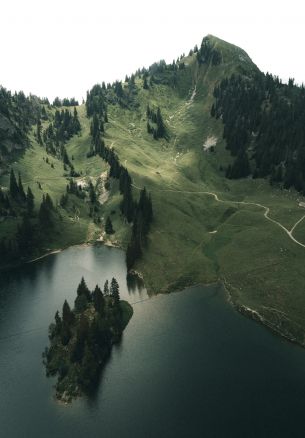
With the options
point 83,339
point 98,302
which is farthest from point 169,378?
point 98,302

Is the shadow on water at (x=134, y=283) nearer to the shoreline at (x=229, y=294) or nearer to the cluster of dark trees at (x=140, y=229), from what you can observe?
the shoreline at (x=229, y=294)

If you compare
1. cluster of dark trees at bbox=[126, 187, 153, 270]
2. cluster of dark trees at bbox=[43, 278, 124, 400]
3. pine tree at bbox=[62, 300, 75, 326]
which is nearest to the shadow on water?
cluster of dark trees at bbox=[126, 187, 153, 270]

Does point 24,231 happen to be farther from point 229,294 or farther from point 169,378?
point 169,378

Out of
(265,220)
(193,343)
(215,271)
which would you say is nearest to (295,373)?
(193,343)

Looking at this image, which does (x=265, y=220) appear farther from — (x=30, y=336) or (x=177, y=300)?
(x=30, y=336)

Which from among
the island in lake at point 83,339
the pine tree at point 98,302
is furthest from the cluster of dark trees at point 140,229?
the pine tree at point 98,302

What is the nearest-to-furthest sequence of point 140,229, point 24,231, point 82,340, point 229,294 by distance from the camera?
point 82,340
point 229,294
point 140,229
point 24,231

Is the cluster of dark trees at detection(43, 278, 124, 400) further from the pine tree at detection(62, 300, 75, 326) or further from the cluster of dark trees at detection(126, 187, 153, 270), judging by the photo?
the cluster of dark trees at detection(126, 187, 153, 270)
